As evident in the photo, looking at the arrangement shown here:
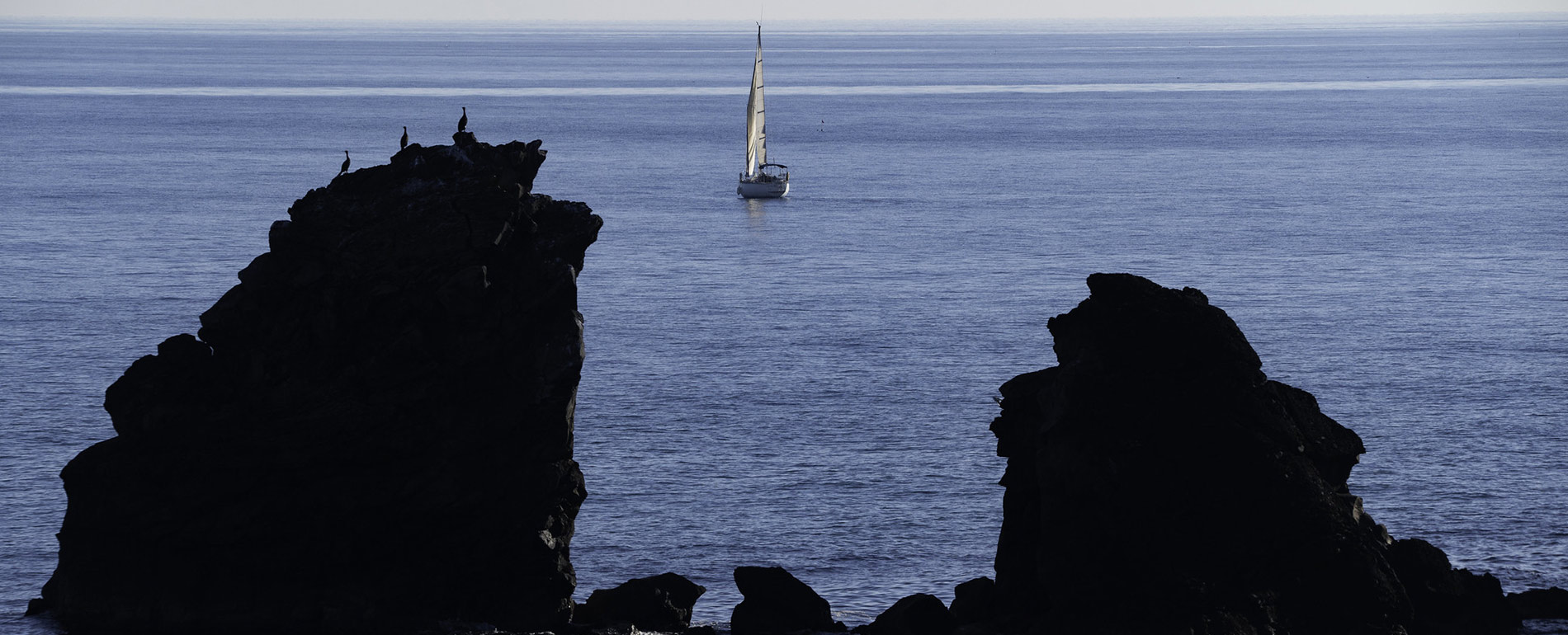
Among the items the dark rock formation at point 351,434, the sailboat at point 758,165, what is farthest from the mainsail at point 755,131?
the dark rock formation at point 351,434

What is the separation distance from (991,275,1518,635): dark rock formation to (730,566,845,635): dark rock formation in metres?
6.20

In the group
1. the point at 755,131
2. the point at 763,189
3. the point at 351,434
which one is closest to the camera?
the point at 351,434

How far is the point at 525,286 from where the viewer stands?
46.7m

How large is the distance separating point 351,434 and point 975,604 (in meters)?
16.2

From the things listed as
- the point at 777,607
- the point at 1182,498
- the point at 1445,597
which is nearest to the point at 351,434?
the point at 777,607

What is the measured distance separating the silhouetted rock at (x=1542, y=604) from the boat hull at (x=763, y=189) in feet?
393

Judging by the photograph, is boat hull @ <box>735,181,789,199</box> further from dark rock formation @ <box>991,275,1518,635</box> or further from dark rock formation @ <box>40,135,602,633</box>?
dark rock formation @ <box>991,275,1518,635</box>

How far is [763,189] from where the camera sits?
544 ft

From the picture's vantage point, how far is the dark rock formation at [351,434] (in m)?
46.0

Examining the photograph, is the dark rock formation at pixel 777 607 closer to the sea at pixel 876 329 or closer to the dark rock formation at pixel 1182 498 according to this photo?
the sea at pixel 876 329

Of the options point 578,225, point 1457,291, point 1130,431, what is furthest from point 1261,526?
point 1457,291

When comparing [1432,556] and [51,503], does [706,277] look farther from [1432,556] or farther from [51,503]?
[1432,556]

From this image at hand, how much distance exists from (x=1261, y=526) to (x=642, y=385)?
147 ft

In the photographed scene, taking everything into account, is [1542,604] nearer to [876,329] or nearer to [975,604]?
[975,604]
